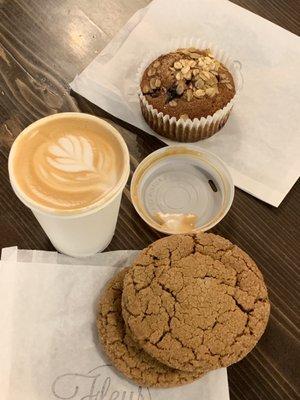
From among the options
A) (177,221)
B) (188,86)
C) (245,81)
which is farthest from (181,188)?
(245,81)

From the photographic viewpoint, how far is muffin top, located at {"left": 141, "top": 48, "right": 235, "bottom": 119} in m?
1.05

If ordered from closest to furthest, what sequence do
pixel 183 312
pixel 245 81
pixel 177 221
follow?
pixel 183 312
pixel 177 221
pixel 245 81

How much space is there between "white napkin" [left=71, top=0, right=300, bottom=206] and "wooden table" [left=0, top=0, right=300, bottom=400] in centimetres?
3

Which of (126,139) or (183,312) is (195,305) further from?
(126,139)

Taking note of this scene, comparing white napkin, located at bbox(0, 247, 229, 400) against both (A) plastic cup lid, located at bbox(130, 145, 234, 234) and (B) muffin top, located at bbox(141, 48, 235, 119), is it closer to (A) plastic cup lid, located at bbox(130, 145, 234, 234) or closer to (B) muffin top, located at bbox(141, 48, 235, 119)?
(A) plastic cup lid, located at bbox(130, 145, 234, 234)

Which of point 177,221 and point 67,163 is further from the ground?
point 67,163

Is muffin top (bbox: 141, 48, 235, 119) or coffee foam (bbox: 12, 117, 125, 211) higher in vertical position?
muffin top (bbox: 141, 48, 235, 119)

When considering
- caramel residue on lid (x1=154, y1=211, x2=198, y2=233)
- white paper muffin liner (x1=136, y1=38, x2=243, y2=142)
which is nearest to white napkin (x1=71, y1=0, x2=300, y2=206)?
white paper muffin liner (x1=136, y1=38, x2=243, y2=142)

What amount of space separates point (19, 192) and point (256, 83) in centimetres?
64

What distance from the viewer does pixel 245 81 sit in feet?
3.89

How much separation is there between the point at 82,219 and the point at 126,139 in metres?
0.33

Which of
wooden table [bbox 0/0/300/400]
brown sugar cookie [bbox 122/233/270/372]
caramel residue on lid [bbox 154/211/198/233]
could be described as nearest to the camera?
brown sugar cookie [bbox 122/233/270/372]

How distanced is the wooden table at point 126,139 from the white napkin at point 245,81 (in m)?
0.03

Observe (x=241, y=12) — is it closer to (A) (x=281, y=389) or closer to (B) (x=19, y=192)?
(B) (x=19, y=192)
